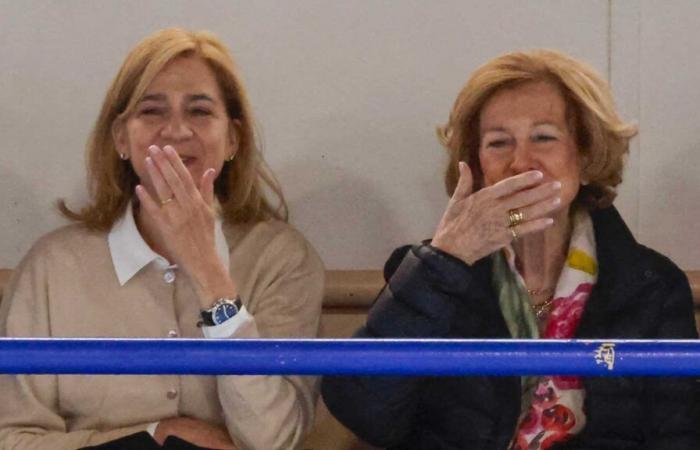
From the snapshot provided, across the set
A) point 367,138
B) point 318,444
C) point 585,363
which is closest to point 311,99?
point 367,138

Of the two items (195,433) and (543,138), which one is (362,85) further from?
(195,433)

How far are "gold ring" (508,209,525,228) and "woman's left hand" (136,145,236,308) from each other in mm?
446

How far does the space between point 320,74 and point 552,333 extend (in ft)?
2.37

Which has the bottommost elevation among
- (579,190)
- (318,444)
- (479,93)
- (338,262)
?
(318,444)

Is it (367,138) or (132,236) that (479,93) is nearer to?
(367,138)

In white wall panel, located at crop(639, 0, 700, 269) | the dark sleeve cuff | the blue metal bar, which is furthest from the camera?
white wall panel, located at crop(639, 0, 700, 269)

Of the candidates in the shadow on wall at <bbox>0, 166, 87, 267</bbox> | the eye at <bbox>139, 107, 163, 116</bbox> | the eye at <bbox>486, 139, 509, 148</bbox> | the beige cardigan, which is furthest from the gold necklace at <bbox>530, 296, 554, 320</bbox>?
the shadow on wall at <bbox>0, 166, 87, 267</bbox>

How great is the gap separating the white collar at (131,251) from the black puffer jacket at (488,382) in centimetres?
37

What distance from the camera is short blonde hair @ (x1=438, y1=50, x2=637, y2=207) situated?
9.29 feet

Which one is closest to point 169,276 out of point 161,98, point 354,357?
point 161,98

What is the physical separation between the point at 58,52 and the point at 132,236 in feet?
1.54

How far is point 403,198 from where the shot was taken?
10.5ft

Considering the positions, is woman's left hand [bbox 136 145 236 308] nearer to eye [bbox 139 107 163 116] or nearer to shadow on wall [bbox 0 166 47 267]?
eye [bbox 139 107 163 116]

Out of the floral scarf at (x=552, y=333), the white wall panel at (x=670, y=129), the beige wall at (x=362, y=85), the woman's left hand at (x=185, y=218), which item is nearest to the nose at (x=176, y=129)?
the woman's left hand at (x=185, y=218)
